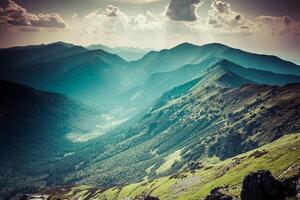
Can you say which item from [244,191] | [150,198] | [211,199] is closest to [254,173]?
[244,191]

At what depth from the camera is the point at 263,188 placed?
105438 mm

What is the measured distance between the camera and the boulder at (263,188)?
4094 inches

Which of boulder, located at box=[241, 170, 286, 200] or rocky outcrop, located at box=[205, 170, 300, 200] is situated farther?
boulder, located at box=[241, 170, 286, 200]

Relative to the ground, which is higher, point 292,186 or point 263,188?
point 292,186

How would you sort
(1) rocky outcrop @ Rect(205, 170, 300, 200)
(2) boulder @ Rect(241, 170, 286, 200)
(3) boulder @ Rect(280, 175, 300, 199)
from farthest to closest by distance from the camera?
1. (2) boulder @ Rect(241, 170, 286, 200)
2. (1) rocky outcrop @ Rect(205, 170, 300, 200)
3. (3) boulder @ Rect(280, 175, 300, 199)

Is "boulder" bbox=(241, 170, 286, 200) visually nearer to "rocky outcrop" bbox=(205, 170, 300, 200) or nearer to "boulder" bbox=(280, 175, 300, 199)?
"rocky outcrop" bbox=(205, 170, 300, 200)

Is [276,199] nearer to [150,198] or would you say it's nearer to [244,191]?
[244,191]

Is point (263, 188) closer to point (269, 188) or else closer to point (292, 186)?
point (269, 188)

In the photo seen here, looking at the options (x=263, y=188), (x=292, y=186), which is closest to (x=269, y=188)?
(x=263, y=188)

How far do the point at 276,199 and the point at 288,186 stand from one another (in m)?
5.65

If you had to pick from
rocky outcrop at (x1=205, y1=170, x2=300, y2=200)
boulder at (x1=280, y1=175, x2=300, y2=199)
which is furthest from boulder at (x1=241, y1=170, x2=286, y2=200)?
boulder at (x1=280, y1=175, x2=300, y2=199)

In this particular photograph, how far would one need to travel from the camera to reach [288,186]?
344ft

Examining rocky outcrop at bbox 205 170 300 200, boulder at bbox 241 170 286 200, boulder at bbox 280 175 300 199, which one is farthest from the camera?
boulder at bbox 241 170 286 200

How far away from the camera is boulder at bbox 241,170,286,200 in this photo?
10400 centimetres
